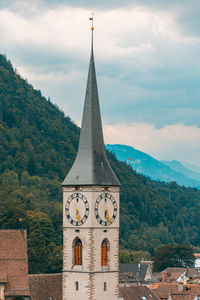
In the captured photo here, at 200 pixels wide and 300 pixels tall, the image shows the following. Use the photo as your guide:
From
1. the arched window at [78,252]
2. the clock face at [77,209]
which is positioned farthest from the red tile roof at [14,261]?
the clock face at [77,209]

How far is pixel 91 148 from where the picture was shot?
75.6 meters

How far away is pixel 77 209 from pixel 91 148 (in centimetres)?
551

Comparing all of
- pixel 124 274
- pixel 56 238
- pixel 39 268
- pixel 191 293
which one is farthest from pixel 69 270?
pixel 124 274

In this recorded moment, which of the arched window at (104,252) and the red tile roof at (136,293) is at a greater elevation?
the arched window at (104,252)

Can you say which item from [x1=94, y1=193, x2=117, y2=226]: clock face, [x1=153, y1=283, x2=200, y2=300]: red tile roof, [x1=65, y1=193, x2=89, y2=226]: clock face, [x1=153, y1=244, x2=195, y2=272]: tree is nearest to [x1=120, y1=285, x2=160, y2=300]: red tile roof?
[x1=153, y1=283, x2=200, y2=300]: red tile roof

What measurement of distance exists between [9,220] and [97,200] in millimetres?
71923

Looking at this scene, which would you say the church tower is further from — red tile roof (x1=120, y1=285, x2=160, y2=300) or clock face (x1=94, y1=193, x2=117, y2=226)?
red tile roof (x1=120, y1=285, x2=160, y2=300)

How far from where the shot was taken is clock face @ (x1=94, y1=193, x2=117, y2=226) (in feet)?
245

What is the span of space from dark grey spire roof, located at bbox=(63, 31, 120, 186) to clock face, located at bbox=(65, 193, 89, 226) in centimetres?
137

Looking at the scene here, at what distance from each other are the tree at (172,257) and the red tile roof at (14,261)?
115 metres

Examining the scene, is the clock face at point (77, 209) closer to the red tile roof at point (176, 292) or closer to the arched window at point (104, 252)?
the arched window at point (104, 252)

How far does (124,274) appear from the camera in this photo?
541 ft

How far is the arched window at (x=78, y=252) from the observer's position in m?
74.6

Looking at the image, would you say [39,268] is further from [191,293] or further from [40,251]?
[191,293]
